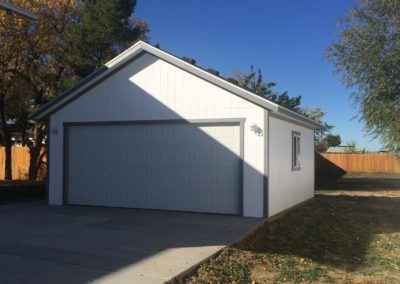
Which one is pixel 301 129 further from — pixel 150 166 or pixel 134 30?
pixel 134 30

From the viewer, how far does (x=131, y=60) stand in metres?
12.2

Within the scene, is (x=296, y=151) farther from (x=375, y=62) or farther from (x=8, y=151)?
(x=8, y=151)

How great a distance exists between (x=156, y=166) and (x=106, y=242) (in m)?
4.45

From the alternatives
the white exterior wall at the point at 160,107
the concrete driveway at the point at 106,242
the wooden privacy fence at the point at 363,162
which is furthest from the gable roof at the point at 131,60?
the wooden privacy fence at the point at 363,162

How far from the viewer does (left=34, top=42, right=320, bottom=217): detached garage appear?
10867 mm

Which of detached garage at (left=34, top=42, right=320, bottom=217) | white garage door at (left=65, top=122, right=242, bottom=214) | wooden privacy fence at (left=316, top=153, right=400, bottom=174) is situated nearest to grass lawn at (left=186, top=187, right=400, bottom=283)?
detached garage at (left=34, top=42, right=320, bottom=217)

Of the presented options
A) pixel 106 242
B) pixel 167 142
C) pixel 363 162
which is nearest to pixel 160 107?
pixel 167 142

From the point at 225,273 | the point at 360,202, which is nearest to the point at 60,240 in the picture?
the point at 225,273

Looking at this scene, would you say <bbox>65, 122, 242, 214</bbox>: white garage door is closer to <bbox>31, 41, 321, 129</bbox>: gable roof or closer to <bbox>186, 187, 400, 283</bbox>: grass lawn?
<bbox>31, 41, 321, 129</bbox>: gable roof

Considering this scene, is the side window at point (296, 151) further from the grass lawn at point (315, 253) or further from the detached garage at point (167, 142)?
the grass lawn at point (315, 253)

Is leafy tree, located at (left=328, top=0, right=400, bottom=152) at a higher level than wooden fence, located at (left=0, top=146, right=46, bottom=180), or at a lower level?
higher

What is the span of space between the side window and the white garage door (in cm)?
323

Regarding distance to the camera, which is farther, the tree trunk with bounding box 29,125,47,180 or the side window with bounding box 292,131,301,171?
the tree trunk with bounding box 29,125,47,180

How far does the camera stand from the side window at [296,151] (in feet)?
44.5
